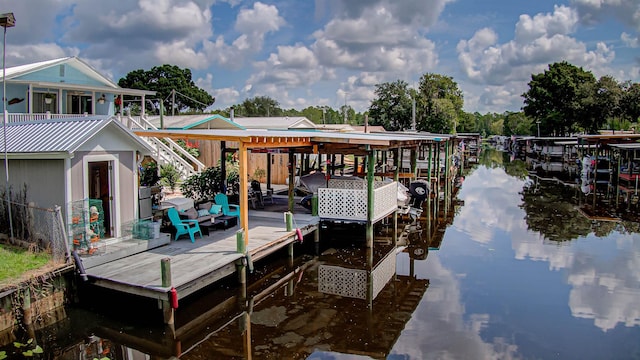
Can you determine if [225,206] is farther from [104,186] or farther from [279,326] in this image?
[279,326]

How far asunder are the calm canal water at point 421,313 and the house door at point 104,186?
2.43 meters

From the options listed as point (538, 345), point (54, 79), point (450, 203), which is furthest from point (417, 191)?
point (54, 79)

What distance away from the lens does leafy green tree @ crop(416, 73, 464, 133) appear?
199 feet

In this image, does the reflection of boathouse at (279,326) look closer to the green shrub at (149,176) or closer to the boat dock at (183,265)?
the boat dock at (183,265)

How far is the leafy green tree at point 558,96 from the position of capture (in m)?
57.9

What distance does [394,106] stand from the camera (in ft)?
200

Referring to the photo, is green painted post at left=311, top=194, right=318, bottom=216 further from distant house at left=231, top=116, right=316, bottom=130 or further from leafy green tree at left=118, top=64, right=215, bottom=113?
leafy green tree at left=118, top=64, right=215, bottom=113

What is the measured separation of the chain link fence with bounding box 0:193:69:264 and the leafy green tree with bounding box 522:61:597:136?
57490 millimetres

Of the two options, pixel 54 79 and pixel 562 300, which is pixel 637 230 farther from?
pixel 54 79

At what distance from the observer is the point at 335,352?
8492mm

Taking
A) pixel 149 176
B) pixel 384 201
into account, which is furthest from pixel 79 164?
pixel 384 201

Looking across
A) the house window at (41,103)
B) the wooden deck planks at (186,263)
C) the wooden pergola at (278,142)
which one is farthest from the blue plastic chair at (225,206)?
the house window at (41,103)

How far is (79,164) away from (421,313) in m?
8.03

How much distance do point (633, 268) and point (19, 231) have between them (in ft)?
53.0
